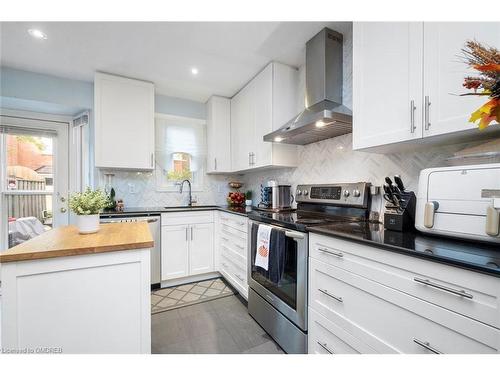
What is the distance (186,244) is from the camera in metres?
2.64

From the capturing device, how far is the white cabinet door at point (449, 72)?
953 mm

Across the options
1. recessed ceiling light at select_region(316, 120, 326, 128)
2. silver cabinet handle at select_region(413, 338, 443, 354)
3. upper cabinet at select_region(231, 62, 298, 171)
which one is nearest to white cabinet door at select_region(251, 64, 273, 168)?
upper cabinet at select_region(231, 62, 298, 171)

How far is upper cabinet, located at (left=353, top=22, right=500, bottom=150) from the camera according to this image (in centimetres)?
100

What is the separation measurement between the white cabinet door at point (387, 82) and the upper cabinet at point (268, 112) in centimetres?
91

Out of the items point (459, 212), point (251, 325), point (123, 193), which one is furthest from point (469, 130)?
point (123, 193)

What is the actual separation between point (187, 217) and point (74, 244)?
5.39 ft

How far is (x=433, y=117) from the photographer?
3.54ft

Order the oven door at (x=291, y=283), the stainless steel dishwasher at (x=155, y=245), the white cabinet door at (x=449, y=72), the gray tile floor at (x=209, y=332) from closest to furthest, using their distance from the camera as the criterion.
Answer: the white cabinet door at (x=449, y=72) < the oven door at (x=291, y=283) < the gray tile floor at (x=209, y=332) < the stainless steel dishwasher at (x=155, y=245)

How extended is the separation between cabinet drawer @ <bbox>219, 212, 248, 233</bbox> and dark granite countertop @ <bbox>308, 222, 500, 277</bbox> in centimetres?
108

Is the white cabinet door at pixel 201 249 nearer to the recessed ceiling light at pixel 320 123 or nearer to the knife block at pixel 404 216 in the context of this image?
the recessed ceiling light at pixel 320 123

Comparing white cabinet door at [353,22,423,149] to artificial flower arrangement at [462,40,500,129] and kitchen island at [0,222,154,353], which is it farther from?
kitchen island at [0,222,154,353]

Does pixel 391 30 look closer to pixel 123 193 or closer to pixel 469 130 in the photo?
pixel 469 130

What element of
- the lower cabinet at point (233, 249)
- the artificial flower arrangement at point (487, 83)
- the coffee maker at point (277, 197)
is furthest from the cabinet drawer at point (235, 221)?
the artificial flower arrangement at point (487, 83)
